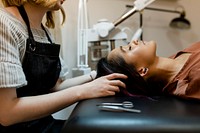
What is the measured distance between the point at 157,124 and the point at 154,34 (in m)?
1.65

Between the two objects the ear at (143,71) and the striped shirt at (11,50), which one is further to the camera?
the ear at (143,71)

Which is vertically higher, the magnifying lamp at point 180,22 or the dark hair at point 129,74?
the magnifying lamp at point 180,22

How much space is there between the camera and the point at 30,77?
1.04 meters

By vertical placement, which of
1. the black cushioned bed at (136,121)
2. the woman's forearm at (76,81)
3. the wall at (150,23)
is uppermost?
the wall at (150,23)

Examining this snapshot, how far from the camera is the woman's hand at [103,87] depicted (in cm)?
93

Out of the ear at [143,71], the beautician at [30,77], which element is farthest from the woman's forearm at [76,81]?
the ear at [143,71]

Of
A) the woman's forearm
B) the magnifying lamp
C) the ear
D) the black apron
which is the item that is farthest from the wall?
the ear

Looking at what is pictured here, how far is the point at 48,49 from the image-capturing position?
1.12 m

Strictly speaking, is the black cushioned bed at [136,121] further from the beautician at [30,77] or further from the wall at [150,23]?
the wall at [150,23]

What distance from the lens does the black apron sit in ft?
3.34

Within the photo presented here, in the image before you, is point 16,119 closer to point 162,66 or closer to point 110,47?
point 162,66

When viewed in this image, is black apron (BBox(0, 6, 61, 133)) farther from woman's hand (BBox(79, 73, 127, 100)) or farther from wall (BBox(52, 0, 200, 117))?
wall (BBox(52, 0, 200, 117))

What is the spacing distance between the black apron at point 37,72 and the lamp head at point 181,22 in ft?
4.48

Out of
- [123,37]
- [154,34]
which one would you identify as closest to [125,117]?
[123,37]
